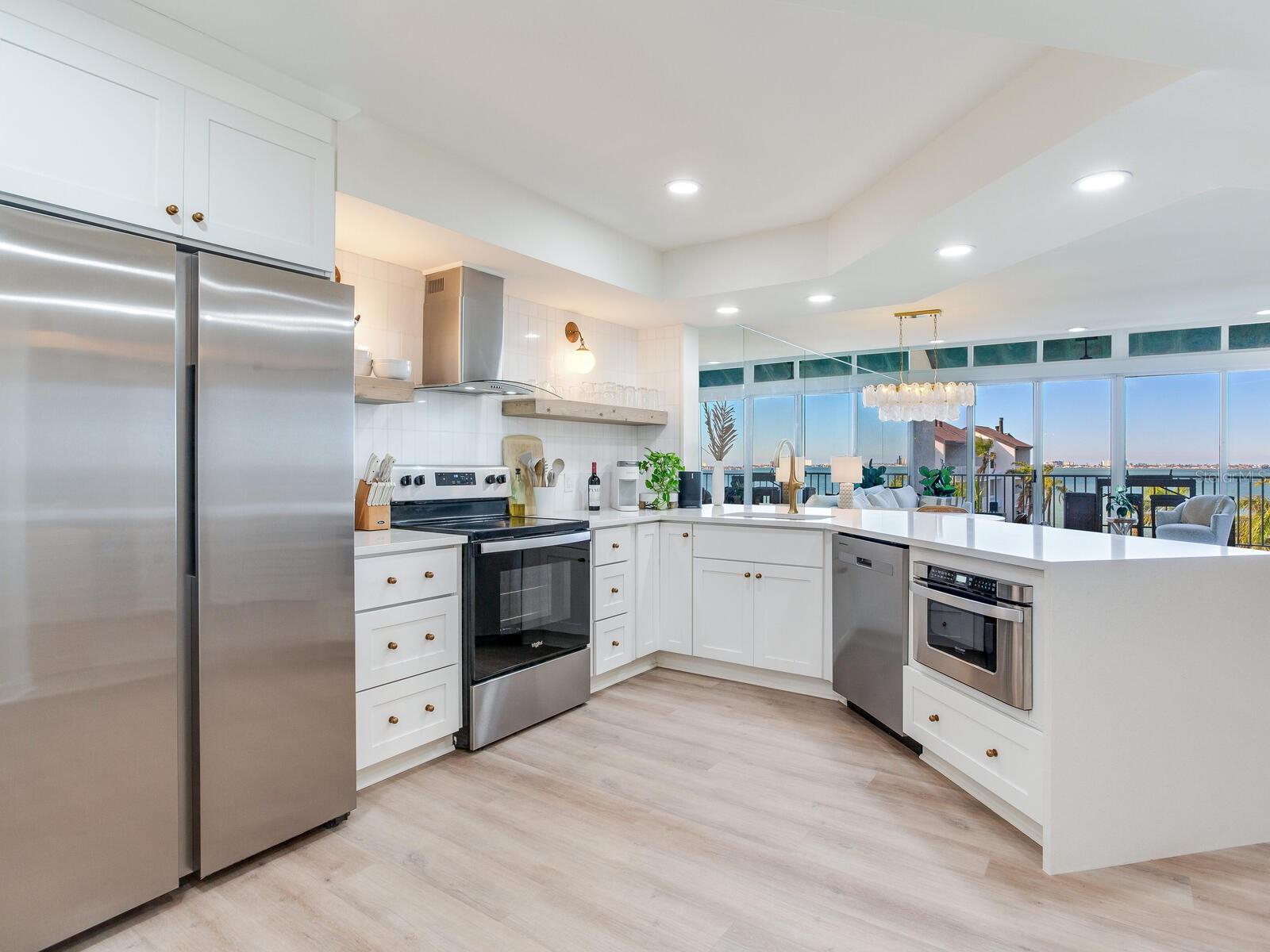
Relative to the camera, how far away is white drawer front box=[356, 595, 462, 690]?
2.38m

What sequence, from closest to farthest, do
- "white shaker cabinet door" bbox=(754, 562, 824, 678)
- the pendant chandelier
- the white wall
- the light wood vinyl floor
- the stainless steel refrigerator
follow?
the stainless steel refrigerator, the light wood vinyl floor, the white wall, "white shaker cabinet door" bbox=(754, 562, 824, 678), the pendant chandelier

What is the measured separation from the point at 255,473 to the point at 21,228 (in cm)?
75

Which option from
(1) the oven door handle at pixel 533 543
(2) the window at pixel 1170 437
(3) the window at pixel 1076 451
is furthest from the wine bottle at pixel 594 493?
(2) the window at pixel 1170 437

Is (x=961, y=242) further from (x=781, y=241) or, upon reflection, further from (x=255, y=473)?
(x=255, y=473)

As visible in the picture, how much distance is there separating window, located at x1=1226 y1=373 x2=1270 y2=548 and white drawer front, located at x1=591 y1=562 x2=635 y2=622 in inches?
267

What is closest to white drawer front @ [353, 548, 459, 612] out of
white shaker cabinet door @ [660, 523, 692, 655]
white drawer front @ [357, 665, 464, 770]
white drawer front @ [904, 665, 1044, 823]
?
white drawer front @ [357, 665, 464, 770]

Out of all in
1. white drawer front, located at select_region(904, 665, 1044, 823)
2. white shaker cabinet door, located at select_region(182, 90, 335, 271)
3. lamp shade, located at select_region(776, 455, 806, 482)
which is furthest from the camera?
lamp shade, located at select_region(776, 455, 806, 482)

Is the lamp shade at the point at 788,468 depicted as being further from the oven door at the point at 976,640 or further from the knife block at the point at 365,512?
the knife block at the point at 365,512

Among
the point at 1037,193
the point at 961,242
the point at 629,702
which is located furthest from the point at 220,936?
the point at 961,242

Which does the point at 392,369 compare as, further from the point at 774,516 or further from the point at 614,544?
the point at 774,516

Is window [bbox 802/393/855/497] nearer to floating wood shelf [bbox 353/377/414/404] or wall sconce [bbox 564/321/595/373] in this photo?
wall sconce [bbox 564/321/595/373]

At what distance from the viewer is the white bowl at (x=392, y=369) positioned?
9.73 feet

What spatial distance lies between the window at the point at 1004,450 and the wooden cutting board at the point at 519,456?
20.4ft

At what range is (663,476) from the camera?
14.0ft
